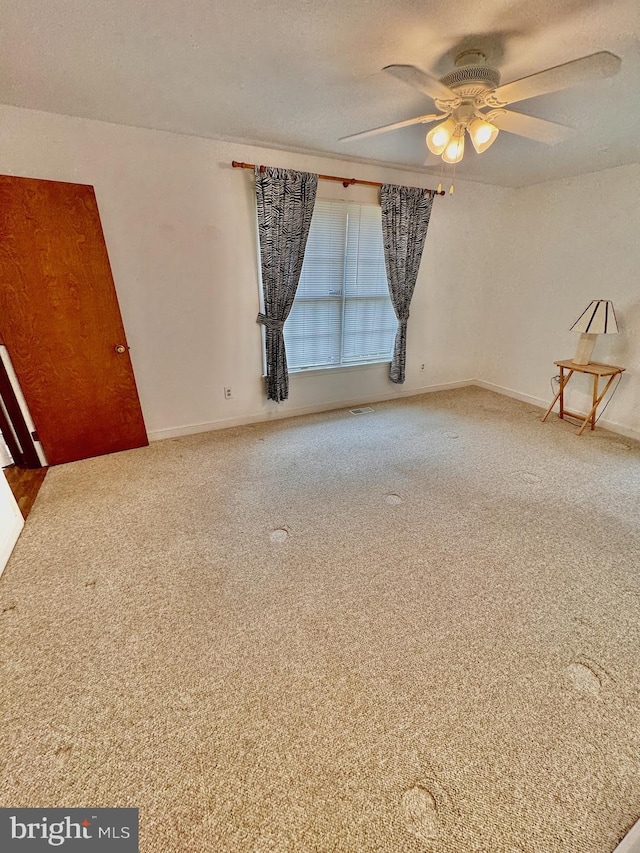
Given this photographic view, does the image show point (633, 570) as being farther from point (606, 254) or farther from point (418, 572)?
point (606, 254)

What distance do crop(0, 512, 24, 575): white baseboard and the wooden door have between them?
0.83 m

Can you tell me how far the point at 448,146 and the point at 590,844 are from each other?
109 inches

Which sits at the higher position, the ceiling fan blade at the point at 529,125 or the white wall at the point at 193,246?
the ceiling fan blade at the point at 529,125

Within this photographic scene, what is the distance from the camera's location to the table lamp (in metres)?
3.09

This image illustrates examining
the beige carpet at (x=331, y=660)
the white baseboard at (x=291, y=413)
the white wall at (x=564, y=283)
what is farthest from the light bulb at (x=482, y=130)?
the white baseboard at (x=291, y=413)

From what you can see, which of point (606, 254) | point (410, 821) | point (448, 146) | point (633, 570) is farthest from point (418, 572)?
point (606, 254)

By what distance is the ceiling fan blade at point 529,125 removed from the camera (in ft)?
5.61

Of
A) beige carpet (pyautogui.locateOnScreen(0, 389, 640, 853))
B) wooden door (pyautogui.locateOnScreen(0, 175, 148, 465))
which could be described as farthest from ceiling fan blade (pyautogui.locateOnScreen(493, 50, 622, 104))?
wooden door (pyautogui.locateOnScreen(0, 175, 148, 465))

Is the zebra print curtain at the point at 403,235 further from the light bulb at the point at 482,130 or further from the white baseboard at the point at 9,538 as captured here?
the white baseboard at the point at 9,538

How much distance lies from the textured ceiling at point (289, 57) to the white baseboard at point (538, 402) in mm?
2349

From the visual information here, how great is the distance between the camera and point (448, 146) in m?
1.84

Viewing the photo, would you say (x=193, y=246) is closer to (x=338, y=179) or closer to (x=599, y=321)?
(x=338, y=179)

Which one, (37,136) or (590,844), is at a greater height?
(37,136)

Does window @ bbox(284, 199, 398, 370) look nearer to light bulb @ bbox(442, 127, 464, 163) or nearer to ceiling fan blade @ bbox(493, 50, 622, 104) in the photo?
light bulb @ bbox(442, 127, 464, 163)
